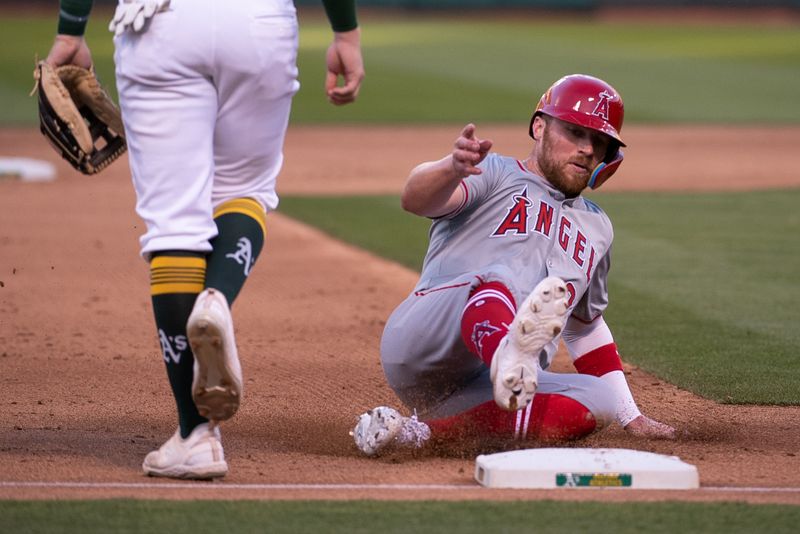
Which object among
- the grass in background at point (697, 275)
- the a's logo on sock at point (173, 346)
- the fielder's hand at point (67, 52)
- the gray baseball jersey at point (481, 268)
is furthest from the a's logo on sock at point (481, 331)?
the grass in background at point (697, 275)

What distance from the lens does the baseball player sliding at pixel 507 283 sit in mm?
3951

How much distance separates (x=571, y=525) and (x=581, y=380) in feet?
3.16

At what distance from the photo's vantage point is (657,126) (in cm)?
1759

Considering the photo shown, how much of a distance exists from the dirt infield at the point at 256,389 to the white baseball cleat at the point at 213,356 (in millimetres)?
234

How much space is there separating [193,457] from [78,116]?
101cm

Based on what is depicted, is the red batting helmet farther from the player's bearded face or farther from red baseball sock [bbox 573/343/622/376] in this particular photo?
red baseball sock [bbox 573/343/622/376]

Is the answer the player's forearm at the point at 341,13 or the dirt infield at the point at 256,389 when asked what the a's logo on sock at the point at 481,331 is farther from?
the player's forearm at the point at 341,13

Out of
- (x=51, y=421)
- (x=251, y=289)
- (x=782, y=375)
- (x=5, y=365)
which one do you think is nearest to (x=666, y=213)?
(x=251, y=289)

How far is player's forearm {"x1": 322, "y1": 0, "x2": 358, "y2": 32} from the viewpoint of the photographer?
11.8 feet

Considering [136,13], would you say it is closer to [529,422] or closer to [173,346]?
[173,346]

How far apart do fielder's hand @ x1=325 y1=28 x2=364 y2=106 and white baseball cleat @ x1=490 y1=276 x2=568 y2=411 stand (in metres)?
0.73

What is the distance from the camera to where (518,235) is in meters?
4.16

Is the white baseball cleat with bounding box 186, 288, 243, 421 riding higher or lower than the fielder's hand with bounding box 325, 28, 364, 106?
lower

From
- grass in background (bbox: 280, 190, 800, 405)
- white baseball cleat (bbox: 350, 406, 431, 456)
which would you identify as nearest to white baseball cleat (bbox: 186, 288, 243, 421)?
white baseball cleat (bbox: 350, 406, 431, 456)
